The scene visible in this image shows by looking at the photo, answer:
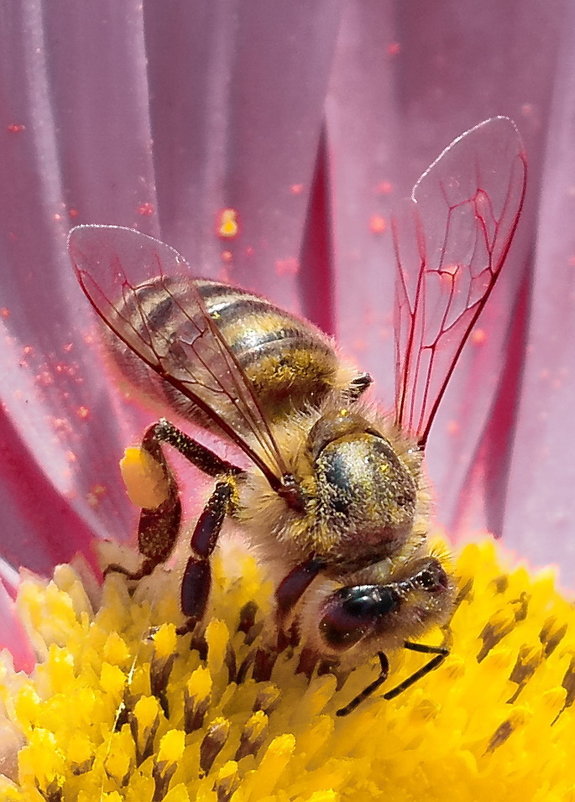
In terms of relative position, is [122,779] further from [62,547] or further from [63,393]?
[63,393]

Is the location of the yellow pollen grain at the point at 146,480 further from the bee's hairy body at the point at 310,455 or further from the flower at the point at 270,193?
the flower at the point at 270,193

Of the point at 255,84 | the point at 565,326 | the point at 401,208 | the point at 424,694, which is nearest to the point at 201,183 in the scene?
the point at 255,84

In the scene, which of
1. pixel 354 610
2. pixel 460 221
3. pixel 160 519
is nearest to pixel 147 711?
pixel 160 519

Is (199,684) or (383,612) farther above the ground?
(383,612)

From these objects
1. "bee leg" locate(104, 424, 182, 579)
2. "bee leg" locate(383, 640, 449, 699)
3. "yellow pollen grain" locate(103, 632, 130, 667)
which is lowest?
"yellow pollen grain" locate(103, 632, 130, 667)

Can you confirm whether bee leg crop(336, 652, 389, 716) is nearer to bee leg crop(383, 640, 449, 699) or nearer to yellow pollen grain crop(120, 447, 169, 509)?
bee leg crop(383, 640, 449, 699)

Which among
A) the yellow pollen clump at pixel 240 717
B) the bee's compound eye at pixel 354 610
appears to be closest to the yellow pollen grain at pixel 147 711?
the yellow pollen clump at pixel 240 717

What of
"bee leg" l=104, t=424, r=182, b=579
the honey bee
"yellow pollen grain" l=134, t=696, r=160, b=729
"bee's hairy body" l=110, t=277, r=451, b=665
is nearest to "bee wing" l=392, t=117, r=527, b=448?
the honey bee

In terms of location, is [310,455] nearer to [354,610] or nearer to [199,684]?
[354,610]

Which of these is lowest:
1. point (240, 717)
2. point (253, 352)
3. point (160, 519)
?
point (240, 717)
